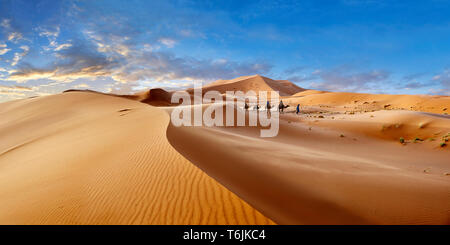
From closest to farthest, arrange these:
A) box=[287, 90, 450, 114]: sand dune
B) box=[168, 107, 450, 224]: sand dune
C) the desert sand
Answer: the desert sand, box=[168, 107, 450, 224]: sand dune, box=[287, 90, 450, 114]: sand dune

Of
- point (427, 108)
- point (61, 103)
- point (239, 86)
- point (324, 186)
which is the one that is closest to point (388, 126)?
point (324, 186)

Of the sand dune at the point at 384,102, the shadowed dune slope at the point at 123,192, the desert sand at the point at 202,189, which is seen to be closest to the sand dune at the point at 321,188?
the desert sand at the point at 202,189

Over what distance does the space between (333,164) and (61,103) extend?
96.8 ft

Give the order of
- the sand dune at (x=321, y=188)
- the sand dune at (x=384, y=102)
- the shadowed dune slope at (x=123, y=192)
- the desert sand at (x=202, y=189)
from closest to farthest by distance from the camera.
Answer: the shadowed dune slope at (x=123, y=192), the desert sand at (x=202, y=189), the sand dune at (x=321, y=188), the sand dune at (x=384, y=102)

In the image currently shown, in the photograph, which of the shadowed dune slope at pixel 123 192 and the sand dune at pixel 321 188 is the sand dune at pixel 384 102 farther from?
the shadowed dune slope at pixel 123 192

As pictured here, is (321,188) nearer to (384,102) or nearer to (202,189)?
(202,189)

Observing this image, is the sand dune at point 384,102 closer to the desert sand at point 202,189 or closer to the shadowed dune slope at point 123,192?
the desert sand at point 202,189

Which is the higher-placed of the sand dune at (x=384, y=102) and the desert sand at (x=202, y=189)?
the sand dune at (x=384, y=102)

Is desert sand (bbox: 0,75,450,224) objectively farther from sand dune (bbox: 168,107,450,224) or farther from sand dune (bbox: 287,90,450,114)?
sand dune (bbox: 287,90,450,114)

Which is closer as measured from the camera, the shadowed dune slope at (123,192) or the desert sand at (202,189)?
the shadowed dune slope at (123,192)

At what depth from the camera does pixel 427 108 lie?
110ft

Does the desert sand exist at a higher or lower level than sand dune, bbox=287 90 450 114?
lower

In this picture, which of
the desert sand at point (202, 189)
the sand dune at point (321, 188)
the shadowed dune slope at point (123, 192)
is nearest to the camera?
the shadowed dune slope at point (123, 192)

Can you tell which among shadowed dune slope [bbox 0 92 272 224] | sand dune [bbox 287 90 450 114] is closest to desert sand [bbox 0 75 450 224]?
shadowed dune slope [bbox 0 92 272 224]
